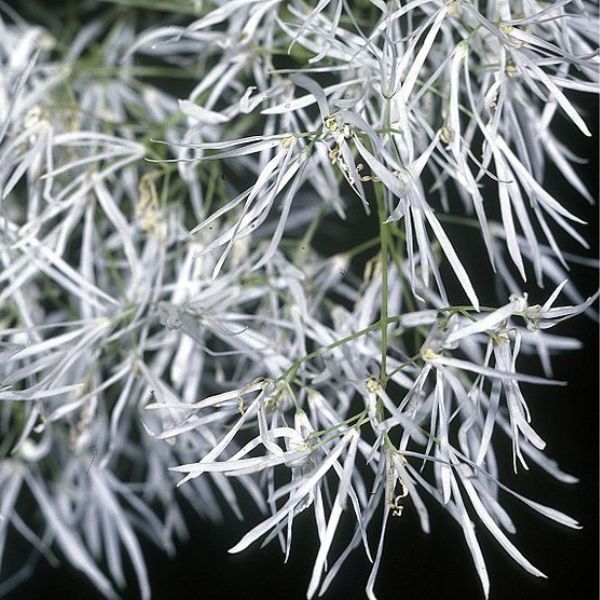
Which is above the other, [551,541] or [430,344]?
[430,344]

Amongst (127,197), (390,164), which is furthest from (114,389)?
(390,164)

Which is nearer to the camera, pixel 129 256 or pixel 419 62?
pixel 419 62

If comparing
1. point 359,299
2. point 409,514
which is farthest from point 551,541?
point 359,299

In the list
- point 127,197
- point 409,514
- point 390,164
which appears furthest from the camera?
point 409,514

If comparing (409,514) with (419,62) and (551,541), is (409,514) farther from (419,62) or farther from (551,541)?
(419,62)

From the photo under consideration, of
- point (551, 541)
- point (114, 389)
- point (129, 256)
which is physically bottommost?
point (551, 541)

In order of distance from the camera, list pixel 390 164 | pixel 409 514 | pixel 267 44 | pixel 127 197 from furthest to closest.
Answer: pixel 409 514
pixel 127 197
pixel 267 44
pixel 390 164

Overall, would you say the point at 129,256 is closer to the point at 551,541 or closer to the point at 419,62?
the point at 419,62
